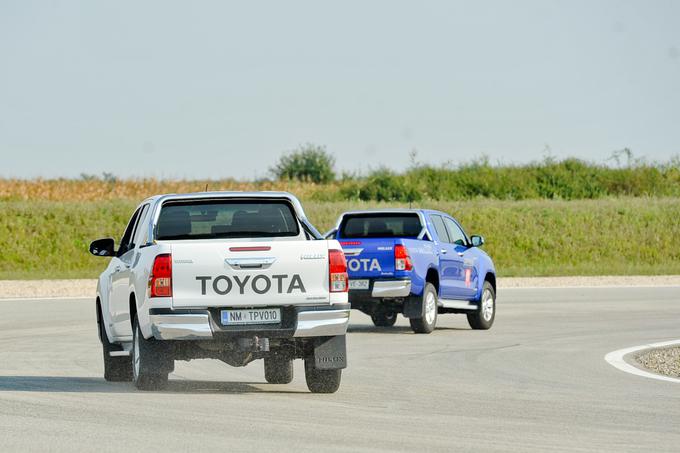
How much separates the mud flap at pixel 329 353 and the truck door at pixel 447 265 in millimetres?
9294

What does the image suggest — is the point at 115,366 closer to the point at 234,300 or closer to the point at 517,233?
the point at 234,300

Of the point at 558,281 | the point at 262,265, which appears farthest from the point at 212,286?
the point at 558,281

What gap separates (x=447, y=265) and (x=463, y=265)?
55cm

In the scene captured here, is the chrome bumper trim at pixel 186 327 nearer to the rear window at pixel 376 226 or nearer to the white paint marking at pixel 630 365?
the white paint marking at pixel 630 365

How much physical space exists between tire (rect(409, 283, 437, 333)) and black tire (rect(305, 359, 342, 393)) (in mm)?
8390

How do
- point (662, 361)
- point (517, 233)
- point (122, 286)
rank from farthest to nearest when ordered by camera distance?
point (517, 233)
point (662, 361)
point (122, 286)

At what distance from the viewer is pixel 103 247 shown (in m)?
15.0

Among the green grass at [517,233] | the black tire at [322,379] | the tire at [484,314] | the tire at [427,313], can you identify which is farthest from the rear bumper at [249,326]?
the green grass at [517,233]

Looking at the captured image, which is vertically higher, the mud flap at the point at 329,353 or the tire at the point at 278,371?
the mud flap at the point at 329,353

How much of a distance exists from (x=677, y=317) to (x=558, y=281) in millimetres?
15282

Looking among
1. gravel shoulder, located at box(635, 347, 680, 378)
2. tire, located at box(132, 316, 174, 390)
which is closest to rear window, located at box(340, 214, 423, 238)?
gravel shoulder, located at box(635, 347, 680, 378)

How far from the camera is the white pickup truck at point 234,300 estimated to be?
41.4ft

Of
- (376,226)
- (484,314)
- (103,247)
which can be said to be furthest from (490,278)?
(103,247)

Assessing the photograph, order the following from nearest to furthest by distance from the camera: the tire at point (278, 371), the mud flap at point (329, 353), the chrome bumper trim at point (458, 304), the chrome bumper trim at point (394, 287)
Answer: the mud flap at point (329, 353) < the tire at point (278, 371) < the chrome bumper trim at point (394, 287) < the chrome bumper trim at point (458, 304)
